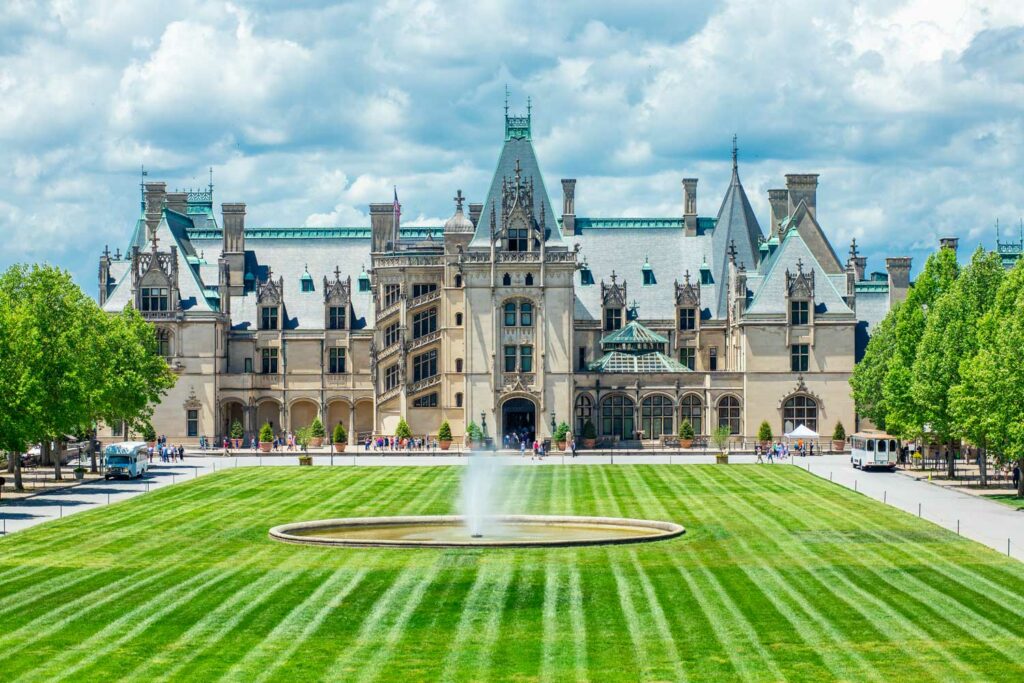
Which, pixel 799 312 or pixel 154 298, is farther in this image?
pixel 154 298

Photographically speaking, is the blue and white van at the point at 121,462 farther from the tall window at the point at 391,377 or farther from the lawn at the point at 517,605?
the tall window at the point at 391,377

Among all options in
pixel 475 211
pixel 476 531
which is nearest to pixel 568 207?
pixel 475 211

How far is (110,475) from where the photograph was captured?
8644 centimetres

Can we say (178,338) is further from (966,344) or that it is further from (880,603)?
(880,603)

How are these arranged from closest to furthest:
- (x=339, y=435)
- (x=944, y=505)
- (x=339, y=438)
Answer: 1. (x=944, y=505)
2. (x=339, y=435)
3. (x=339, y=438)

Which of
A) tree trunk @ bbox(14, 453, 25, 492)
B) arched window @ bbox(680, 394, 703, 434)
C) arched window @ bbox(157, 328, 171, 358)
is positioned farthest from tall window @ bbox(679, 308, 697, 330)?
tree trunk @ bbox(14, 453, 25, 492)

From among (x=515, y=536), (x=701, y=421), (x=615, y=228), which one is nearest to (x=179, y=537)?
(x=515, y=536)

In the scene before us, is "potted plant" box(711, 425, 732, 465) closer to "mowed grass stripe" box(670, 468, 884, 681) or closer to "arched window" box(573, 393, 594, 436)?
"arched window" box(573, 393, 594, 436)

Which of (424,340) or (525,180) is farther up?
(525,180)

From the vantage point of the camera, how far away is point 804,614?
40719mm

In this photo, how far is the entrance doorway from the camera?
116812 millimetres

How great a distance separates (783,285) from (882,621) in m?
79.7

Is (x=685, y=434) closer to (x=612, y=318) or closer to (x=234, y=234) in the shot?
(x=612, y=318)

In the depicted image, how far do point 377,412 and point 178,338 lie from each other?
52.3 ft
